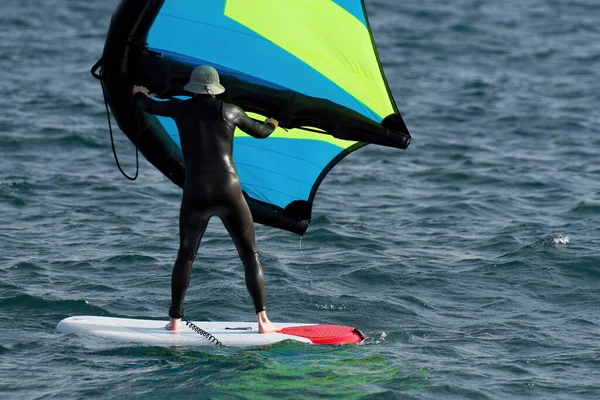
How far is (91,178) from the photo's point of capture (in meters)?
16.4

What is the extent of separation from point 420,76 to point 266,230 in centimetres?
1140

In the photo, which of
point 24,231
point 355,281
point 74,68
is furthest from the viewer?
point 74,68

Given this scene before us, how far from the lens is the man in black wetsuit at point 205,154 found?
9.12m

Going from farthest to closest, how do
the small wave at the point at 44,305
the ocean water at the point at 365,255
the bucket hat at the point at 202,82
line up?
the small wave at the point at 44,305
the bucket hat at the point at 202,82
the ocean water at the point at 365,255

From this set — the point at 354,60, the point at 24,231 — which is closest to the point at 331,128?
the point at 354,60

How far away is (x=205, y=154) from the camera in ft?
30.1

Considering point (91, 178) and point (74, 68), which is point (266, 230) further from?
point (74, 68)

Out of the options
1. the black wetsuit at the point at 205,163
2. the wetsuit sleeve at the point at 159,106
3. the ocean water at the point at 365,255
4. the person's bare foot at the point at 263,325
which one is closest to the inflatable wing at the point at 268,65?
the wetsuit sleeve at the point at 159,106

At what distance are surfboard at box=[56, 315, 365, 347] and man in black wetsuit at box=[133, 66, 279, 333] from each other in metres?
0.59

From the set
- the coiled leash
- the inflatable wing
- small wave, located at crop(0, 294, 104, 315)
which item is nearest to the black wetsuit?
the inflatable wing

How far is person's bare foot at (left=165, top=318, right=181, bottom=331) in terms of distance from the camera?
9648 mm

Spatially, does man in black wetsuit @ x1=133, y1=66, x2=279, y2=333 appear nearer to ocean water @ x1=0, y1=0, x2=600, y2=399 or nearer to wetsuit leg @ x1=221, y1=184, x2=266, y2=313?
wetsuit leg @ x1=221, y1=184, x2=266, y2=313

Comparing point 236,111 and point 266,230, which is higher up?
point 236,111

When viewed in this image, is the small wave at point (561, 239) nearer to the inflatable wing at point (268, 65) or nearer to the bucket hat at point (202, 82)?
the inflatable wing at point (268, 65)
